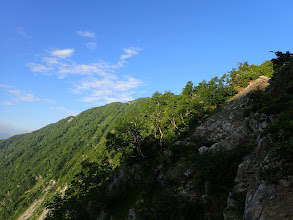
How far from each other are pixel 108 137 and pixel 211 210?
2883 cm

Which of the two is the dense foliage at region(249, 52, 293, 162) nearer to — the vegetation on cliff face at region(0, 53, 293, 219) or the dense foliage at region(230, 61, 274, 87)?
the vegetation on cliff face at region(0, 53, 293, 219)

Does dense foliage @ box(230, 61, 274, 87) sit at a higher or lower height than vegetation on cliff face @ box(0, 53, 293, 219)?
higher

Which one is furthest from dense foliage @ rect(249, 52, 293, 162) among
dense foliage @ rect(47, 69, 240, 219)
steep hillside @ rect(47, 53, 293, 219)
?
dense foliage @ rect(47, 69, 240, 219)

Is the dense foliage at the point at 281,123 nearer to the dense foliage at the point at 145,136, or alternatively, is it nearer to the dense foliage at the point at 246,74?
the dense foliage at the point at 145,136

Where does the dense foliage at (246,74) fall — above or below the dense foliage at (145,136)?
above

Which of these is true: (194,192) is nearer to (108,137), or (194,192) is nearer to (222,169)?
(222,169)

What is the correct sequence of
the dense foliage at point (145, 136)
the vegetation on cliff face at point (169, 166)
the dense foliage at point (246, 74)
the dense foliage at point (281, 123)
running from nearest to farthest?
the dense foliage at point (281, 123) < the vegetation on cliff face at point (169, 166) < the dense foliage at point (145, 136) < the dense foliage at point (246, 74)

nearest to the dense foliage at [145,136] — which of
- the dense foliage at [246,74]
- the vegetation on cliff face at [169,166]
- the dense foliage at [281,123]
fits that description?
the vegetation on cliff face at [169,166]

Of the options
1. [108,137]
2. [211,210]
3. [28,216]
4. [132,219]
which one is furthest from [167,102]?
[28,216]

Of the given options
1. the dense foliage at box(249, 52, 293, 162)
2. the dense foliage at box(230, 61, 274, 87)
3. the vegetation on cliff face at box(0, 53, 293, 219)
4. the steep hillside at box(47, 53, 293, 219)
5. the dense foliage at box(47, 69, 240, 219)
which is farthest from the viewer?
the dense foliage at box(230, 61, 274, 87)

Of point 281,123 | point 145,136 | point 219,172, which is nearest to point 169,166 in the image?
point 219,172

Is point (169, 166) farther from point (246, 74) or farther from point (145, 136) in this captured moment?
point (246, 74)

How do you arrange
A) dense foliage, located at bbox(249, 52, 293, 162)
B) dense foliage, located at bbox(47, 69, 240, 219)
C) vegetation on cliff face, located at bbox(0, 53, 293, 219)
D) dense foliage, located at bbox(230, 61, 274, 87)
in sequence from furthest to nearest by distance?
dense foliage, located at bbox(230, 61, 274, 87)
dense foliage, located at bbox(47, 69, 240, 219)
vegetation on cliff face, located at bbox(0, 53, 293, 219)
dense foliage, located at bbox(249, 52, 293, 162)

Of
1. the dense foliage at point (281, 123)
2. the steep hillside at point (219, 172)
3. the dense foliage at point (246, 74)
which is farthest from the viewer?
the dense foliage at point (246, 74)
